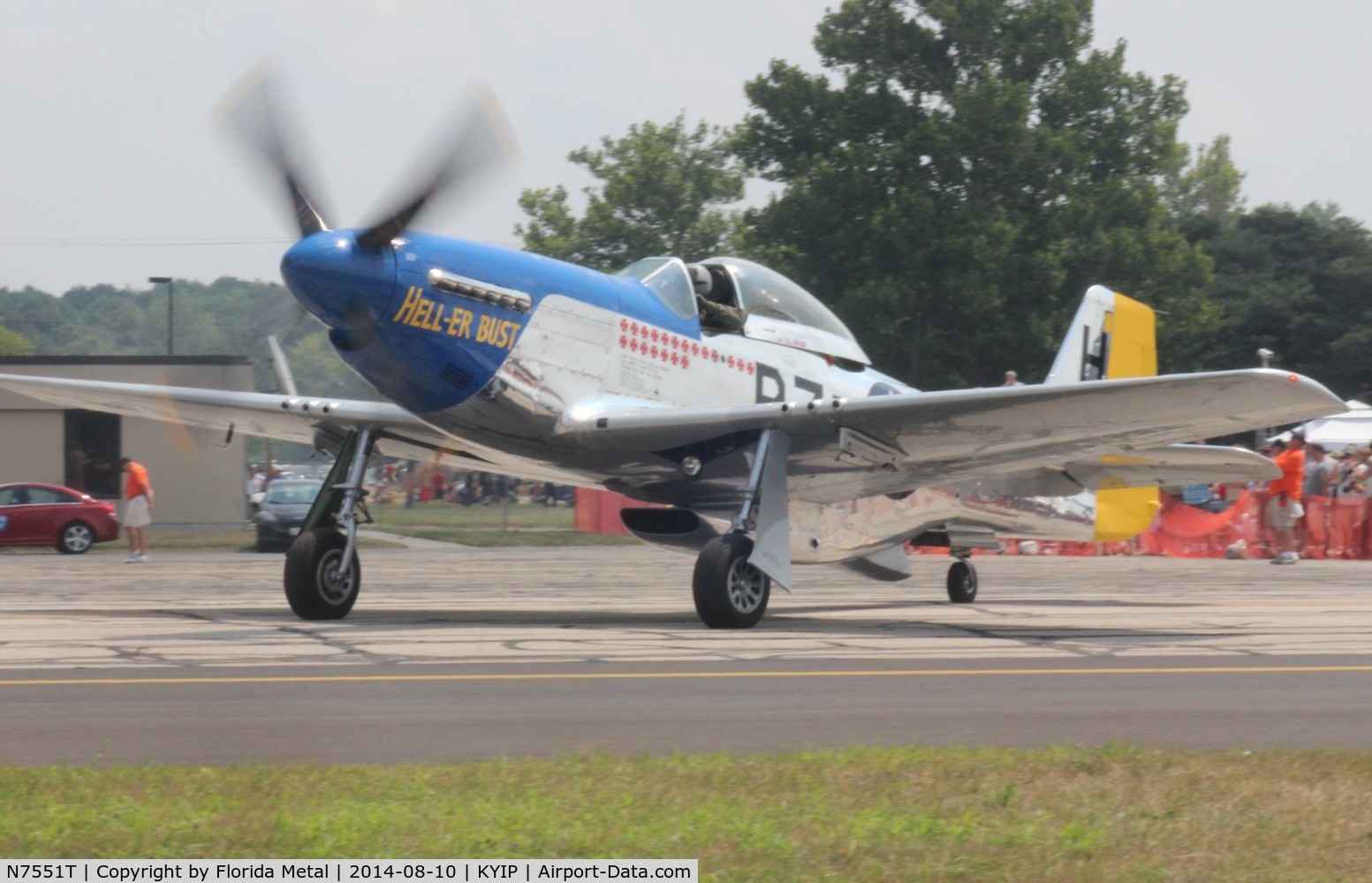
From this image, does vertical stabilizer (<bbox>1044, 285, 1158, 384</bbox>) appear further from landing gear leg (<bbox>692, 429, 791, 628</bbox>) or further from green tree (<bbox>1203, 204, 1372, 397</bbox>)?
green tree (<bbox>1203, 204, 1372, 397</bbox>)

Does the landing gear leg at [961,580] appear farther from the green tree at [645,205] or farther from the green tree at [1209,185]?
the green tree at [1209,185]

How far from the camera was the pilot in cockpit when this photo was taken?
40.1 ft

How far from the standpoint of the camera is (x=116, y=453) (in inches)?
1319

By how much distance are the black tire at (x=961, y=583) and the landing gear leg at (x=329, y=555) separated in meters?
5.76

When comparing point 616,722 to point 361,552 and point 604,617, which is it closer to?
point 604,617

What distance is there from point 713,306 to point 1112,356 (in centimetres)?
505

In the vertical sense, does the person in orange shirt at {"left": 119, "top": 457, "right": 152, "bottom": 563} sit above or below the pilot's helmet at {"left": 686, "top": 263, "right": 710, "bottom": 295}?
below

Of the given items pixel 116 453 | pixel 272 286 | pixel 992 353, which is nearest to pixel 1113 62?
pixel 992 353

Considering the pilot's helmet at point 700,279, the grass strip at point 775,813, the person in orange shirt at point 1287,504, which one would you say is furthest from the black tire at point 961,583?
the grass strip at point 775,813

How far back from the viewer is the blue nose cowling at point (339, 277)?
32.7ft

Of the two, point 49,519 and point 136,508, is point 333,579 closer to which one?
point 136,508

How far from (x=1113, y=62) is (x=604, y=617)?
42.6 m

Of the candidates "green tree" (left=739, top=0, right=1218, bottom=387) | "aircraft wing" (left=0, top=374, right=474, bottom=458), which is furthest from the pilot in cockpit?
"green tree" (left=739, top=0, right=1218, bottom=387)

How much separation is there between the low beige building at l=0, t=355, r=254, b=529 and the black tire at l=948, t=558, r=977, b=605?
835 inches
